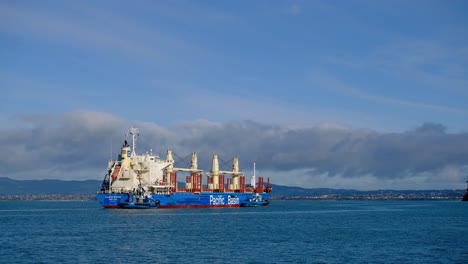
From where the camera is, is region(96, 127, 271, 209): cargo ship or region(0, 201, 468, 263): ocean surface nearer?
region(0, 201, 468, 263): ocean surface

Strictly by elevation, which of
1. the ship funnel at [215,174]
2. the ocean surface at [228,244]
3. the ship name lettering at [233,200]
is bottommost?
the ocean surface at [228,244]

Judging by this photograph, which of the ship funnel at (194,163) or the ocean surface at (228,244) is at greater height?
the ship funnel at (194,163)

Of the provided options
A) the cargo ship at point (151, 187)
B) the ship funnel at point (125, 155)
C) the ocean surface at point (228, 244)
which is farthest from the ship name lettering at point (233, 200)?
the ocean surface at point (228, 244)

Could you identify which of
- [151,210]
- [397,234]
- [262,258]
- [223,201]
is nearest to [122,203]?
[151,210]

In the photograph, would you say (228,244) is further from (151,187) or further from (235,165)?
(235,165)

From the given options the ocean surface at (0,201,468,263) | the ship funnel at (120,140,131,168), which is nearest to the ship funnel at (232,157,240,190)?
the ship funnel at (120,140,131,168)

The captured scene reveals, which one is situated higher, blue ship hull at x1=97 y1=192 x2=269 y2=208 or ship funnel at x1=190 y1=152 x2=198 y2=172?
ship funnel at x1=190 y1=152 x2=198 y2=172

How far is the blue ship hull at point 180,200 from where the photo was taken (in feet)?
374

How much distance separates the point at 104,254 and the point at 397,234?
3382 cm

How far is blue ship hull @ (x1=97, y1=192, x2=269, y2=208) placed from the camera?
114019mm

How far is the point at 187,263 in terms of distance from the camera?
43469mm

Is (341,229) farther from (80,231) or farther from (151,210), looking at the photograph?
(151,210)

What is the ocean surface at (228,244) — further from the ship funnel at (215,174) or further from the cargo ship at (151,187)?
the ship funnel at (215,174)

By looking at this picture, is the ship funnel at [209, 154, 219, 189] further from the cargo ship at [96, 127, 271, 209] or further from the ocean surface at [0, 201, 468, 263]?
the ocean surface at [0, 201, 468, 263]
